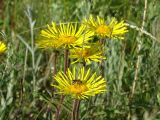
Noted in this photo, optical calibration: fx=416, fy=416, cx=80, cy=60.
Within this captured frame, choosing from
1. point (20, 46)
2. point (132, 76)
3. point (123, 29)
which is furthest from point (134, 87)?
point (20, 46)

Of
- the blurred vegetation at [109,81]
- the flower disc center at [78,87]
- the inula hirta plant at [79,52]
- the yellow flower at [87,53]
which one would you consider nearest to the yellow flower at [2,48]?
the blurred vegetation at [109,81]

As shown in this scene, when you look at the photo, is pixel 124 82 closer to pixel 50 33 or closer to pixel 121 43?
pixel 121 43

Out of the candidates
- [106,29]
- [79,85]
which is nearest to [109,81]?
[106,29]

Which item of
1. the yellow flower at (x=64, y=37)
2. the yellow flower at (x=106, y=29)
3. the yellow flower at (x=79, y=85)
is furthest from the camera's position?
the yellow flower at (x=106, y=29)

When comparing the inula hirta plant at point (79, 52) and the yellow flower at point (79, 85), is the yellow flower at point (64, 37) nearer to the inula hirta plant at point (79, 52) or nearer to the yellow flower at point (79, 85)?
the inula hirta plant at point (79, 52)

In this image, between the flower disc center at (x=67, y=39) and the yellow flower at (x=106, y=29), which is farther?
the yellow flower at (x=106, y=29)

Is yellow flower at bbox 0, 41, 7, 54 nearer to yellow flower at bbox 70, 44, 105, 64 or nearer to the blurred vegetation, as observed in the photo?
the blurred vegetation
